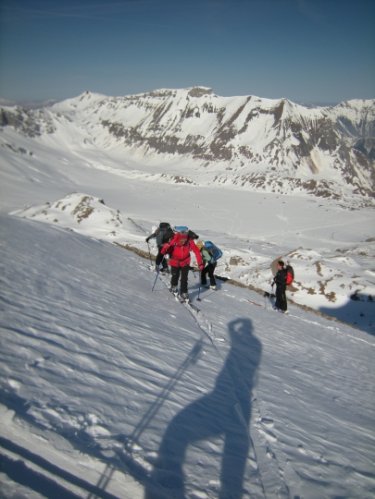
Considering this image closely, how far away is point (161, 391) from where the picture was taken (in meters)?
4.56

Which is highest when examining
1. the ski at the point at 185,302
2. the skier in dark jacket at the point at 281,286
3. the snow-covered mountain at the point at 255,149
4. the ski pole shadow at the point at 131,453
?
the snow-covered mountain at the point at 255,149

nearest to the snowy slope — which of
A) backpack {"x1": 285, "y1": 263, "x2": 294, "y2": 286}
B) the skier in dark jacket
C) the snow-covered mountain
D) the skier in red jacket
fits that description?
the skier in red jacket

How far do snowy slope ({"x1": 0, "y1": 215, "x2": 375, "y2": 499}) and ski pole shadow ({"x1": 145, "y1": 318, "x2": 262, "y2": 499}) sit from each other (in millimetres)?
16

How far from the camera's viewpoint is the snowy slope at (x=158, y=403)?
3.02m

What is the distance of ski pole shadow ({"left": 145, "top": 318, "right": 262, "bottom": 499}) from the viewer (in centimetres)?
314

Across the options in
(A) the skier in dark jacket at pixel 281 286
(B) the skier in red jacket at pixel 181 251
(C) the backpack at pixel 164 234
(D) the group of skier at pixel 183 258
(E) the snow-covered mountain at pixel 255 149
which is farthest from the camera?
(E) the snow-covered mountain at pixel 255 149

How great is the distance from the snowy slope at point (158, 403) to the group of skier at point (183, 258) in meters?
1.57

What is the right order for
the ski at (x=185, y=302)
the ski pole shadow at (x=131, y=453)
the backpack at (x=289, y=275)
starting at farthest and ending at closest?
1. the backpack at (x=289, y=275)
2. the ski at (x=185, y=302)
3. the ski pole shadow at (x=131, y=453)

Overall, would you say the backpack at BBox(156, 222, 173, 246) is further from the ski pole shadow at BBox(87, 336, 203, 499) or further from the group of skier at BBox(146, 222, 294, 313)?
the ski pole shadow at BBox(87, 336, 203, 499)

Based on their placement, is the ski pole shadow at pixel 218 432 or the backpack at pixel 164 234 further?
the backpack at pixel 164 234

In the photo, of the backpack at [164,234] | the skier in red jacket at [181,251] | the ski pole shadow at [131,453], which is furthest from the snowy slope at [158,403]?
the backpack at [164,234]

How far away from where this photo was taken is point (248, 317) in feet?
36.0

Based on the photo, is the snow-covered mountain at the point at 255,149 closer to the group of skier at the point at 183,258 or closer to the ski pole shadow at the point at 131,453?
the group of skier at the point at 183,258

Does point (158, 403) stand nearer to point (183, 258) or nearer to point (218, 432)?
point (218, 432)
